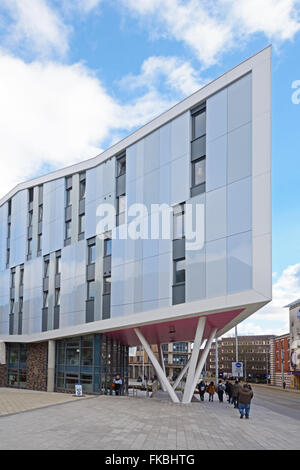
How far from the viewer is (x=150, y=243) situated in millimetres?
28031

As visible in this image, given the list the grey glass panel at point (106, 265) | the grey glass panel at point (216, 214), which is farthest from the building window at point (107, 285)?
the grey glass panel at point (216, 214)

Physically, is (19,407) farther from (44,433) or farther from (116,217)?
(116,217)

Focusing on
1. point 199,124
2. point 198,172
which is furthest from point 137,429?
point 199,124

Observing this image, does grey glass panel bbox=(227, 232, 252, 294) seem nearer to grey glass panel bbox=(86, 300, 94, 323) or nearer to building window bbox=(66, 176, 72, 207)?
grey glass panel bbox=(86, 300, 94, 323)

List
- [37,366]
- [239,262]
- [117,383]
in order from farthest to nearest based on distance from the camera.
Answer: [37,366] → [117,383] → [239,262]

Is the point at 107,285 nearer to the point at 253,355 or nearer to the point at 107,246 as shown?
the point at 107,246

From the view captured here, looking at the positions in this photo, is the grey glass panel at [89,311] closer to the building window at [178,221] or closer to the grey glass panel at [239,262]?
the building window at [178,221]

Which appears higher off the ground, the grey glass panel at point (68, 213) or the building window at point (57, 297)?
the grey glass panel at point (68, 213)

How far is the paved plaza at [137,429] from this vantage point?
12820mm

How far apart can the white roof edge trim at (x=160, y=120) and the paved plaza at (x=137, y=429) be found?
16.0m

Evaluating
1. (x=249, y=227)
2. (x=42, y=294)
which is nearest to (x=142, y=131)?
(x=249, y=227)
